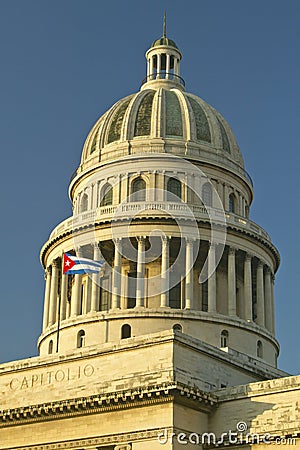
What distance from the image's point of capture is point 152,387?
45500 millimetres

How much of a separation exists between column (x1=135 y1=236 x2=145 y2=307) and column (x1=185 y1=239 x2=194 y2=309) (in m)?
3.14

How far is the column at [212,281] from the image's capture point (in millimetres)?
63719

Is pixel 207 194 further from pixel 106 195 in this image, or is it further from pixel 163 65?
pixel 163 65

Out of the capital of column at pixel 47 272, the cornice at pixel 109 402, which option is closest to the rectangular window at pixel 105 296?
the capital of column at pixel 47 272

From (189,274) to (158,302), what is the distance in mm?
3010

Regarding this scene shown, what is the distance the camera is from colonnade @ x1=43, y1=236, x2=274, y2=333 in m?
63.8

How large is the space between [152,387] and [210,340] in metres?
17.0

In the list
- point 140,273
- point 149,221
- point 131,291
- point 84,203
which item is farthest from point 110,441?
point 84,203

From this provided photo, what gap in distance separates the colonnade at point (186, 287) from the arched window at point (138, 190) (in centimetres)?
444

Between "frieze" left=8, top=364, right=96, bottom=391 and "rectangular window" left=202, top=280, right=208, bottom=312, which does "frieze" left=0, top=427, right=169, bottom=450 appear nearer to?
"frieze" left=8, top=364, right=96, bottom=391

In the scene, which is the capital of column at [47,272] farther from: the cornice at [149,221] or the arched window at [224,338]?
the arched window at [224,338]

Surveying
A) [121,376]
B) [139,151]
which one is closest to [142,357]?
[121,376]

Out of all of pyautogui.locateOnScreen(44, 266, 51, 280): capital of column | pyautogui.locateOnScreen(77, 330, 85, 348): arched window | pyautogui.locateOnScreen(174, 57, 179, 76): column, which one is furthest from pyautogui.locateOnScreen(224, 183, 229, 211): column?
pyautogui.locateOnScreen(77, 330, 85, 348): arched window

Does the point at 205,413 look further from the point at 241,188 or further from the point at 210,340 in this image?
the point at 241,188
